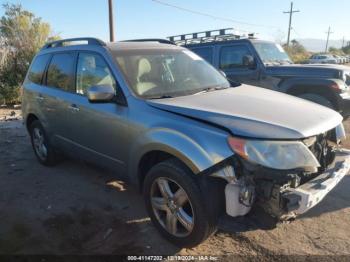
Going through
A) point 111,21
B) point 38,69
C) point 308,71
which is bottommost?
point 308,71

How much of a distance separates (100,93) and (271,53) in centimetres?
552

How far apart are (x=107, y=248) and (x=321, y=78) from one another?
5.40 meters

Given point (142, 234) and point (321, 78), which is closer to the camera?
point (142, 234)

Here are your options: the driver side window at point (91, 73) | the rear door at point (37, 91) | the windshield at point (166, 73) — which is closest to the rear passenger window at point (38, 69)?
the rear door at point (37, 91)

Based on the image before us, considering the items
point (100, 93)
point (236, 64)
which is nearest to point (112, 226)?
point (100, 93)

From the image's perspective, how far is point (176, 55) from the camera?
4.50 meters

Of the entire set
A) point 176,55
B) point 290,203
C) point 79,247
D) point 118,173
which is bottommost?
point 79,247

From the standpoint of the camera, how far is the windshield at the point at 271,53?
7.85 meters

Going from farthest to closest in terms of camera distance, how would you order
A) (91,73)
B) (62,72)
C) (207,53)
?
1. (207,53)
2. (62,72)
3. (91,73)

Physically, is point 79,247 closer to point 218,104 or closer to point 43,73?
point 218,104

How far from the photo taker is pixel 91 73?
428 cm

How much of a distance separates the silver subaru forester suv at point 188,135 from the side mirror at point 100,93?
10 mm

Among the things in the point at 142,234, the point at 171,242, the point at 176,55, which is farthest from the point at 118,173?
the point at 176,55

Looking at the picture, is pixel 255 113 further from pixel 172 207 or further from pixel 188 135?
pixel 172 207
